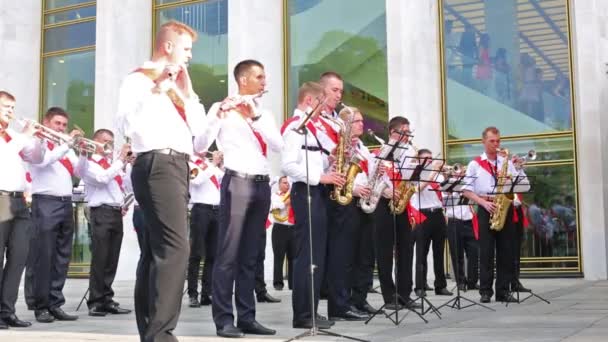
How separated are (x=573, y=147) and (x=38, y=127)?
11.5 meters

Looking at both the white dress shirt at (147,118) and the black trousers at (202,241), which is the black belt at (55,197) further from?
the white dress shirt at (147,118)

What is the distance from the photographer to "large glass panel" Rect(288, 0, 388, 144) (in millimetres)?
18031

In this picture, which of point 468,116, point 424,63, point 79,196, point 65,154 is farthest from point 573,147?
point 65,154

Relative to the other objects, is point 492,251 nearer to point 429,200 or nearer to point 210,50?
point 429,200

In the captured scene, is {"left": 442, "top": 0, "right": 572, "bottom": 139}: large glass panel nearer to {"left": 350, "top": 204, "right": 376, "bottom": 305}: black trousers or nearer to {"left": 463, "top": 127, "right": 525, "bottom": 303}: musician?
{"left": 463, "top": 127, "right": 525, "bottom": 303}: musician

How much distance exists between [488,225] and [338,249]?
3503 mm

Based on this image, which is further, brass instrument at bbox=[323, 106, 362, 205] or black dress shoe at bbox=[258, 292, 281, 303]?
black dress shoe at bbox=[258, 292, 281, 303]

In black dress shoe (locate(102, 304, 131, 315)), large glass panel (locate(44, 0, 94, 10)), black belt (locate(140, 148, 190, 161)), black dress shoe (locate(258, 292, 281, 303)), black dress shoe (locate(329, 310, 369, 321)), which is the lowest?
black dress shoe (locate(258, 292, 281, 303))

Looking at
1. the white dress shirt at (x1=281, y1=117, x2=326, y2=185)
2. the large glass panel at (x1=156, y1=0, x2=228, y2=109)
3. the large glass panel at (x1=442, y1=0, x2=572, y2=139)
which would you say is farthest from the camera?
the large glass panel at (x1=156, y1=0, x2=228, y2=109)

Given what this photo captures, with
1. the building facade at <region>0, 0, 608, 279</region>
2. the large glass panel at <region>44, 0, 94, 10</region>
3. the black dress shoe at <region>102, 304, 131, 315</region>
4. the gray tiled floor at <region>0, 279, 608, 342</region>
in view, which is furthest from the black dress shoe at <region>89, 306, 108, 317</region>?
the large glass panel at <region>44, 0, 94, 10</region>

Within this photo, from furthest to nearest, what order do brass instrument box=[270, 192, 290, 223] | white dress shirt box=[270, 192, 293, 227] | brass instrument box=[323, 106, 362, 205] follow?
1. brass instrument box=[270, 192, 290, 223]
2. white dress shirt box=[270, 192, 293, 227]
3. brass instrument box=[323, 106, 362, 205]

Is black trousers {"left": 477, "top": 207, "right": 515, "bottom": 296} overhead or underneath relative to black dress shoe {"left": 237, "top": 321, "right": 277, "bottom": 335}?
overhead

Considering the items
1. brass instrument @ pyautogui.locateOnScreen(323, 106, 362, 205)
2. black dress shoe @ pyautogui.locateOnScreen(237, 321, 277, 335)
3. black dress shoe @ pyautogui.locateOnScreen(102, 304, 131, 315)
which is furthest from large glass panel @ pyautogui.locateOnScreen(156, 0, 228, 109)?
black dress shoe @ pyautogui.locateOnScreen(237, 321, 277, 335)

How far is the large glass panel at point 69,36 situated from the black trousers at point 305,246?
1504 cm
